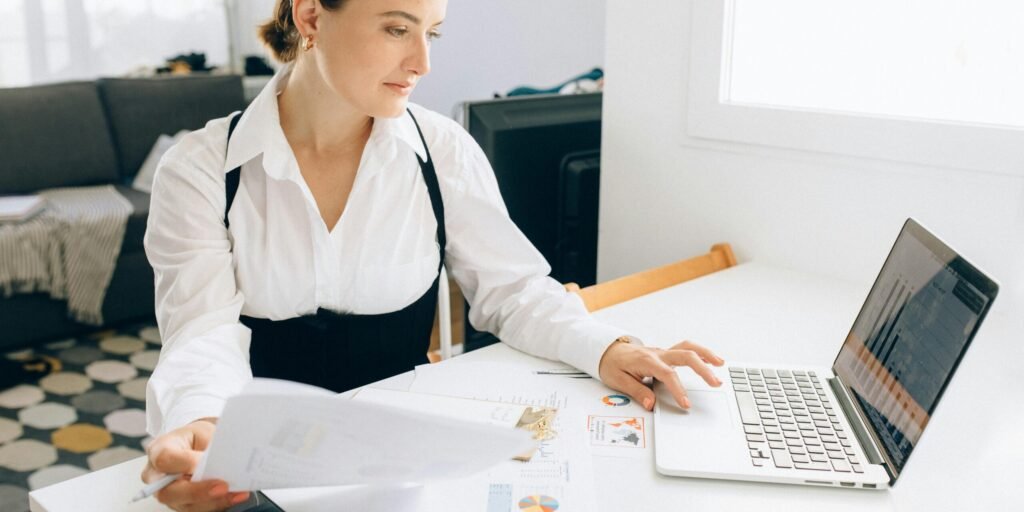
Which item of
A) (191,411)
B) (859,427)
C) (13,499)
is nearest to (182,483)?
(191,411)

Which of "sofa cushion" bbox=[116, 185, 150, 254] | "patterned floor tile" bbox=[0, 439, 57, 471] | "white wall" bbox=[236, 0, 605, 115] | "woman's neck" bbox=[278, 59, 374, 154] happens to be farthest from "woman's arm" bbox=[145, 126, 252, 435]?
"white wall" bbox=[236, 0, 605, 115]

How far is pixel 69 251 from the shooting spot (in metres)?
3.16

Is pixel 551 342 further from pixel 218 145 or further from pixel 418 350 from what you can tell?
pixel 218 145

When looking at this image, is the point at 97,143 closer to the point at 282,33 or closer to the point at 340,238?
the point at 282,33

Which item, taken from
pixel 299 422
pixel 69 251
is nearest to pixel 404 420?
pixel 299 422

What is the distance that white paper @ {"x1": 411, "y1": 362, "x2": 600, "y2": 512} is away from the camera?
882 millimetres

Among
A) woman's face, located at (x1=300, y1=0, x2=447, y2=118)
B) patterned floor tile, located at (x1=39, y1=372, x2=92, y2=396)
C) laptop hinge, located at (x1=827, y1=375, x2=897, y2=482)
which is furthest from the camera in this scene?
patterned floor tile, located at (x1=39, y1=372, x2=92, y2=396)

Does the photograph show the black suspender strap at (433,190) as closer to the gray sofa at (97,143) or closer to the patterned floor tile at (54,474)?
the patterned floor tile at (54,474)

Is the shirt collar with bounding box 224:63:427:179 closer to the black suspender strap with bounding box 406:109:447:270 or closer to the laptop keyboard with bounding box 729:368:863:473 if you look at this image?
the black suspender strap with bounding box 406:109:447:270

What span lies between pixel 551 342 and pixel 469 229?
0.26 m

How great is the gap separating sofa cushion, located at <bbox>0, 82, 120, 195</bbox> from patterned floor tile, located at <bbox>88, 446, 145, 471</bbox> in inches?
60.9

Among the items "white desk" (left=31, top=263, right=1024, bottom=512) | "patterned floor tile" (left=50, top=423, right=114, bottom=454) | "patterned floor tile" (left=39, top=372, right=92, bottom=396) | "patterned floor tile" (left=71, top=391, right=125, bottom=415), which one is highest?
"white desk" (left=31, top=263, right=1024, bottom=512)

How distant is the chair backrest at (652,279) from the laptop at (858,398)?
0.38 meters

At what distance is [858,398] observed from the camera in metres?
1.05
